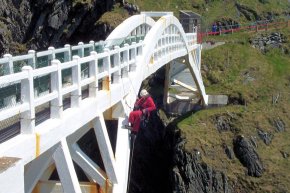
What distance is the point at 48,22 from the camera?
4491 cm

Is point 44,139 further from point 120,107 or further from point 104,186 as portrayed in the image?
point 120,107

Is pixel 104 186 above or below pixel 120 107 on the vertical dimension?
below

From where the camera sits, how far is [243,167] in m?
33.0

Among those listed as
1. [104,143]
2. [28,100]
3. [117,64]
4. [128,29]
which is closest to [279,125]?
[128,29]

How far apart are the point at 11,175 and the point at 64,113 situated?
3089mm

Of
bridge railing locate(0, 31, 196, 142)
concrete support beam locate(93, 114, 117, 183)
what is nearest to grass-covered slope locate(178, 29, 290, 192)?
bridge railing locate(0, 31, 196, 142)

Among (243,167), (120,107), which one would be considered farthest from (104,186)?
(243,167)

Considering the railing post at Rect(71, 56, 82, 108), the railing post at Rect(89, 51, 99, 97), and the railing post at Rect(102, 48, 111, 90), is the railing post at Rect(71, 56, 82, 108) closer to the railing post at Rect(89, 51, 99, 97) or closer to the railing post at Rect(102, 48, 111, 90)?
the railing post at Rect(89, 51, 99, 97)

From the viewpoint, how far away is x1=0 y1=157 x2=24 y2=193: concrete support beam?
6504 mm

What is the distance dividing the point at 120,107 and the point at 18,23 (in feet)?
106

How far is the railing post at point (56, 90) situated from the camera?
29.1 feet

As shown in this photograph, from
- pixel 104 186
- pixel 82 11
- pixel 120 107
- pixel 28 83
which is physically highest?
pixel 82 11

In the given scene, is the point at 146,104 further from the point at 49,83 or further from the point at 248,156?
the point at 248,156

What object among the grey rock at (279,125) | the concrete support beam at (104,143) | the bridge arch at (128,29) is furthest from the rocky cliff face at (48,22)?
the concrete support beam at (104,143)
